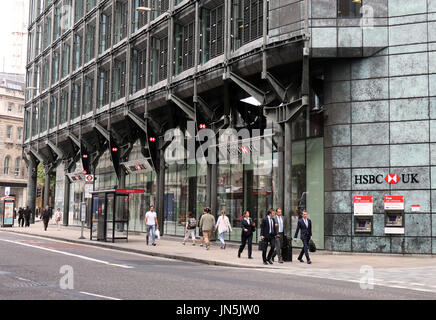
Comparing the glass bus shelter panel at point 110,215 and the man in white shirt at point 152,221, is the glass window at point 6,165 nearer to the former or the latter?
the glass bus shelter panel at point 110,215

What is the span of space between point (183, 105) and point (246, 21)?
6.30m

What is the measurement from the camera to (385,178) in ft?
70.2

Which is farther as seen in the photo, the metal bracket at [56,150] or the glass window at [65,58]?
the glass window at [65,58]

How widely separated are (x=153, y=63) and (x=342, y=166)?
15514 mm

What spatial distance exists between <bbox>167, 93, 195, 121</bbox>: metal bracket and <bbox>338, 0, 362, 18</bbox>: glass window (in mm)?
10132

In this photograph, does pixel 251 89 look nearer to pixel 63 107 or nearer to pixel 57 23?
pixel 63 107

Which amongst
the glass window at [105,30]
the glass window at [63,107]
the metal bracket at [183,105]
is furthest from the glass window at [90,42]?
the metal bracket at [183,105]

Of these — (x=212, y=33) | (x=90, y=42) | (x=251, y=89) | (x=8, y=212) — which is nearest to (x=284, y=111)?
(x=251, y=89)

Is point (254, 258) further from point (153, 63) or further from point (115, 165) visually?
point (115, 165)

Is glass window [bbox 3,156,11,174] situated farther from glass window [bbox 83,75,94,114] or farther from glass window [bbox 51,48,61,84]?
glass window [bbox 83,75,94,114]

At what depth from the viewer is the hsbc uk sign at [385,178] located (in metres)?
21.0

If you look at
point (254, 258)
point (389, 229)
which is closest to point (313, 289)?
point (254, 258)

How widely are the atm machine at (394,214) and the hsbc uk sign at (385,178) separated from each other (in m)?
0.65

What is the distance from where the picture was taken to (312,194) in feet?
75.9
